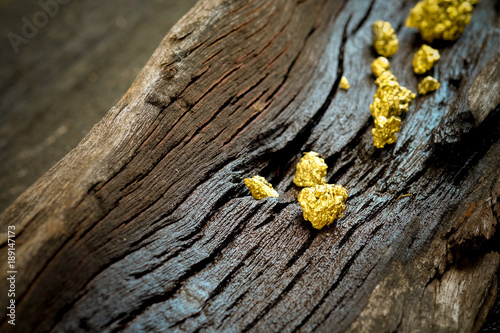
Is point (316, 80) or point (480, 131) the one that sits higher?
point (316, 80)

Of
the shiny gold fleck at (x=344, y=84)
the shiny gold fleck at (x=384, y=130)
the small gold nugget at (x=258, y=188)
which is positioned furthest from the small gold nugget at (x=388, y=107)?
the small gold nugget at (x=258, y=188)

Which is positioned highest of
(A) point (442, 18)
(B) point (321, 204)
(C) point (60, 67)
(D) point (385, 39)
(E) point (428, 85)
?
(C) point (60, 67)

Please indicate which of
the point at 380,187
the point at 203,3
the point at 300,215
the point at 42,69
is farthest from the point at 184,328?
the point at 42,69

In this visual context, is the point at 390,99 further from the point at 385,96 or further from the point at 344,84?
the point at 344,84

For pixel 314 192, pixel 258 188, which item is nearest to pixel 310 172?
Answer: pixel 314 192

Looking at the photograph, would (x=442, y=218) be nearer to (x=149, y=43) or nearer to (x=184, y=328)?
(x=184, y=328)
